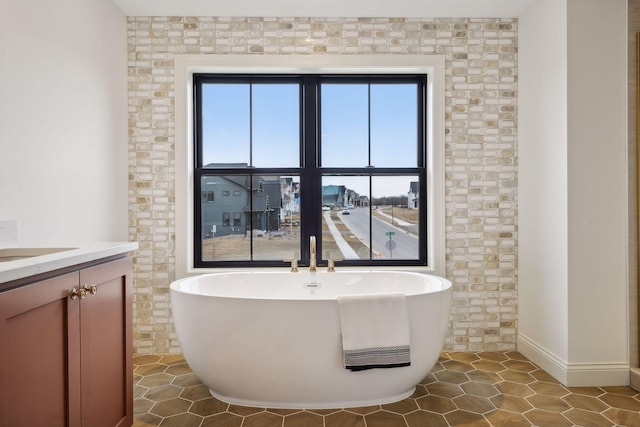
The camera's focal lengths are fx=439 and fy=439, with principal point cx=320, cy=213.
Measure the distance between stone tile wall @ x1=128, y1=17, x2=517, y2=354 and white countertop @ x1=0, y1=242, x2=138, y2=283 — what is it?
4.50 feet

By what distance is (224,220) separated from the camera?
3645mm

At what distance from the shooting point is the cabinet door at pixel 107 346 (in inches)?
67.7

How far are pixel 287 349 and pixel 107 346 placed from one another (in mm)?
894

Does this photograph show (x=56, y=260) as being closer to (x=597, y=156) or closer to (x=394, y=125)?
(x=394, y=125)

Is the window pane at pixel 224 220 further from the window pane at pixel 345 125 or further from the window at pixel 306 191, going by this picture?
the window pane at pixel 345 125

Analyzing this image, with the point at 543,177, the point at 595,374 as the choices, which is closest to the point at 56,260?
the point at 543,177

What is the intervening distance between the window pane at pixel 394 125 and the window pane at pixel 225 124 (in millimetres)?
1069

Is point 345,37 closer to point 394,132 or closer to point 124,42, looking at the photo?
point 394,132

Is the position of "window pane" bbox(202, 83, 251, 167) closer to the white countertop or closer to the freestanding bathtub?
the freestanding bathtub

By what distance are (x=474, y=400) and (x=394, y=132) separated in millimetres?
2107

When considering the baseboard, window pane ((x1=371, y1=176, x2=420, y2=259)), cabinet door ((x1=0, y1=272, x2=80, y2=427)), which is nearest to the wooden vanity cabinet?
cabinet door ((x1=0, y1=272, x2=80, y2=427))

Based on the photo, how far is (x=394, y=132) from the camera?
3.68 meters

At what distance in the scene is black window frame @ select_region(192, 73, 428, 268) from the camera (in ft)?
11.8

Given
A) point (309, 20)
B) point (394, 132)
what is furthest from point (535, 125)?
point (309, 20)
